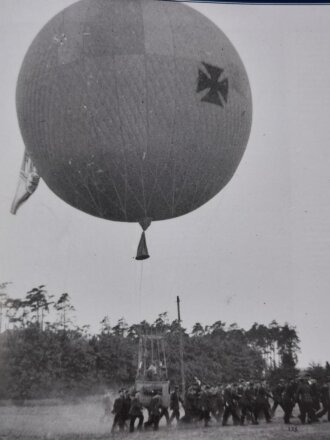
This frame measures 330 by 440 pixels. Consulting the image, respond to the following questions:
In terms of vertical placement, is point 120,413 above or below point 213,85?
below

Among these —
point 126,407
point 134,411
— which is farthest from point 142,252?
point 126,407

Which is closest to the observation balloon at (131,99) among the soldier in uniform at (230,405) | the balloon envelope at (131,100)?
the balloon envelope at (131,100)

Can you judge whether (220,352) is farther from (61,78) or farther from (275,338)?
(61,78)

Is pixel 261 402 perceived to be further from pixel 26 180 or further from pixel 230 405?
pixel 26 180

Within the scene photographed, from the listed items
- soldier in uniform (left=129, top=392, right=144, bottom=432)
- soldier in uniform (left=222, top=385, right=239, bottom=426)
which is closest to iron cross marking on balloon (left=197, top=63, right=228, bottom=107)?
soldier in uniform (left=129, top=392, right=144, bottom=432)

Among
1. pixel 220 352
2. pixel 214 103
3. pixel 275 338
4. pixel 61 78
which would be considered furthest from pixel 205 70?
pixel 275 338

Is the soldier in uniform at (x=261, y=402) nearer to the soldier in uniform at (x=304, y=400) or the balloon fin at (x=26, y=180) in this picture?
the soldier in uniform at (x=304, y=400)
